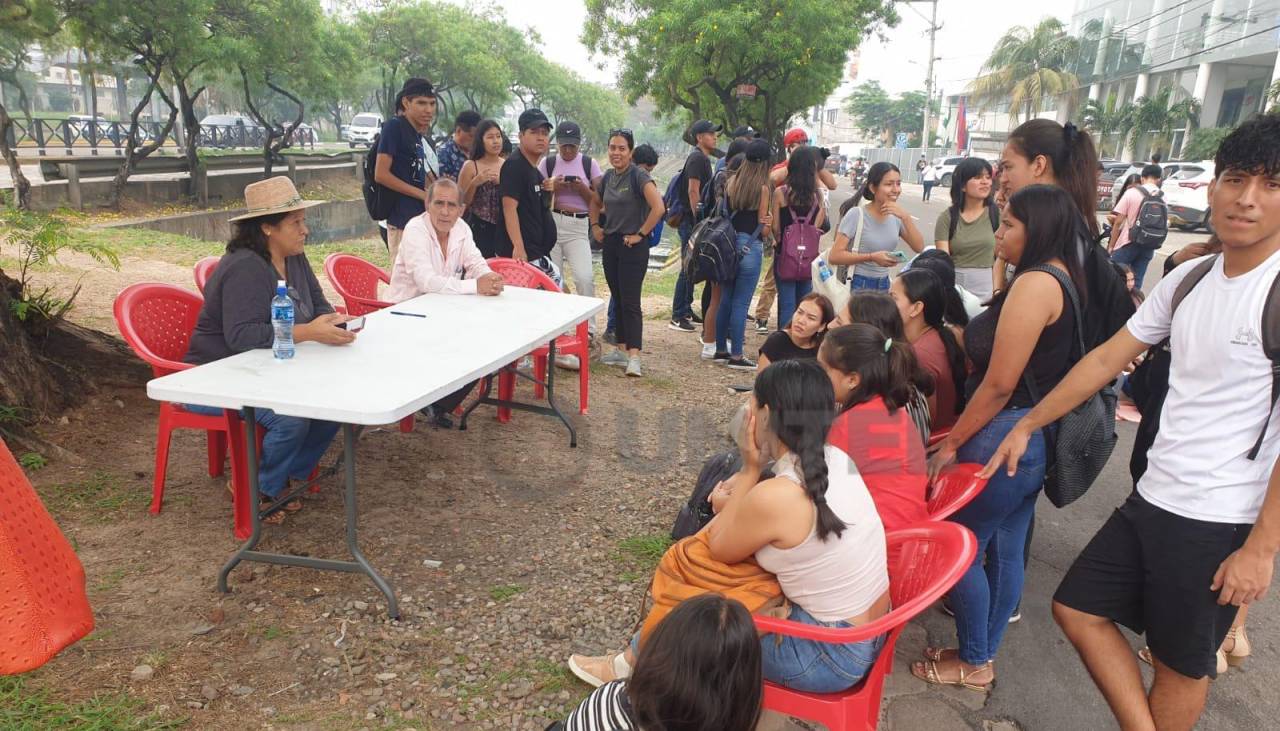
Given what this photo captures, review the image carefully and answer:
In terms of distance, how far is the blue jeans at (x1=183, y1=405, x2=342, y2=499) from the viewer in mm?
2975

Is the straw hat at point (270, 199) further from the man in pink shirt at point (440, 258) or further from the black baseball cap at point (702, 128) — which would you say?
the black baseball cap at point (702, 128)

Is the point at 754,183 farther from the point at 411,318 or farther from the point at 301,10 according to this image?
the point at 301,10

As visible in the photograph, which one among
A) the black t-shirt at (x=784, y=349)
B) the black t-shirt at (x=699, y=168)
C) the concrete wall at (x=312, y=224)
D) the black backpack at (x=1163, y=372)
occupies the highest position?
the black t-shirt at (x=699, y=168)

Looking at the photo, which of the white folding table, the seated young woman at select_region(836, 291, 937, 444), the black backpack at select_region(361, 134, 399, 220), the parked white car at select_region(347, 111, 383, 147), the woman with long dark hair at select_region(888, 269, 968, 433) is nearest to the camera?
the white folding table

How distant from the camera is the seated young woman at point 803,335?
11.8 feet

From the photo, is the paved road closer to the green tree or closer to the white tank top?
the white tank top

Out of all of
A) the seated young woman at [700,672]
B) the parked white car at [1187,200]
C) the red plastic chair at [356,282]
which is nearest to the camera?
the seated young woman at [700,672]

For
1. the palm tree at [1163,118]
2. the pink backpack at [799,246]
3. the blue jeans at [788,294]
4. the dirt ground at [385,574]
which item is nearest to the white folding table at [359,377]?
the dirt ground at [385,574]

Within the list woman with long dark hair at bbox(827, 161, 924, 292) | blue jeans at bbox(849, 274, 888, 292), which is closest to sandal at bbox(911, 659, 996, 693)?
woman with long dark hair at bbox(827, 161, 924, 292)

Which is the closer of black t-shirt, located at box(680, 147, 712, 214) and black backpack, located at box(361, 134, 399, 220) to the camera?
black backpack, located at box(361, 134, 399, 220)

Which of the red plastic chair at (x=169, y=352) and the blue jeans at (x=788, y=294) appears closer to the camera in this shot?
the red plastic chair at (x=169, y=352)

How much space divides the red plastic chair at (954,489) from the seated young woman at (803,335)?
1.28 m

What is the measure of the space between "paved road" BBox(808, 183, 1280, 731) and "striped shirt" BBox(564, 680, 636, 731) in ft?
3.93

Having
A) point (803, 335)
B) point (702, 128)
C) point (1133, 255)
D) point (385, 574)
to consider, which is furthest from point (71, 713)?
point (1133, 255)
